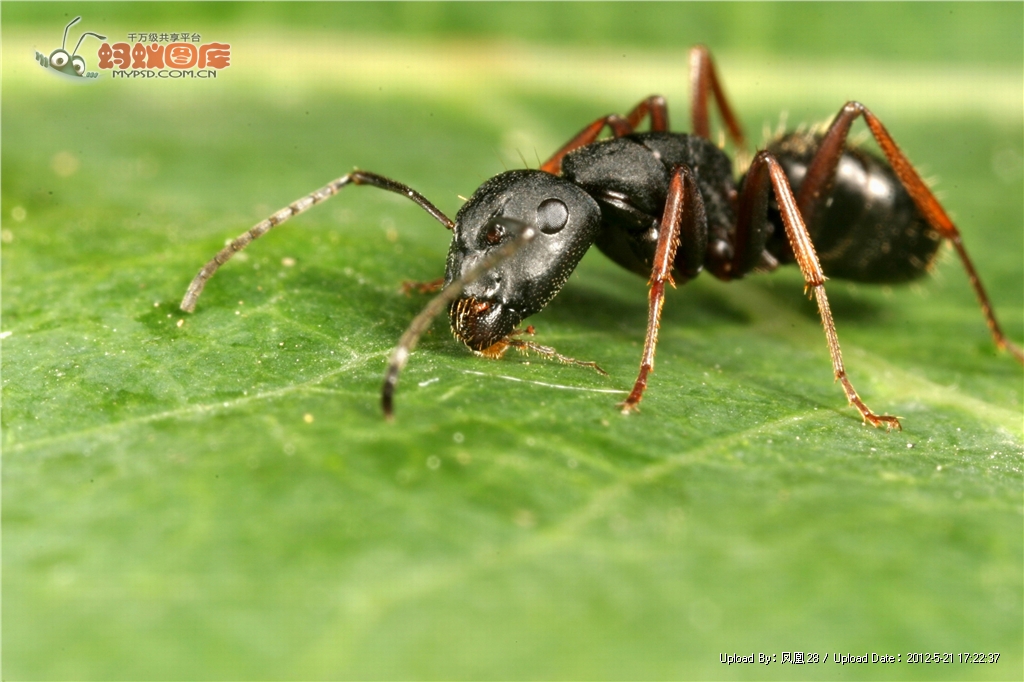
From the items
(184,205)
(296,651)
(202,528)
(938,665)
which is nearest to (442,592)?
(296,651)

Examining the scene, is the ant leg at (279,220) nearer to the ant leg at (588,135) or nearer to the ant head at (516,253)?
the ant head at (516,253)

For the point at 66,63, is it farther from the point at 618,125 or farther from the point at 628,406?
the point at 628,406

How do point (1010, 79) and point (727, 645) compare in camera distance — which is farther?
point (1010, 79)

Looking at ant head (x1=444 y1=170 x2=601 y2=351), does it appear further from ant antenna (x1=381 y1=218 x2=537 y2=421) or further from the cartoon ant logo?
the cartoon ant logo

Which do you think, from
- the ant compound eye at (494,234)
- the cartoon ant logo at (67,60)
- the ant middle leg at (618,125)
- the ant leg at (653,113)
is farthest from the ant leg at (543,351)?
the cartoon ant logo at (67,60)

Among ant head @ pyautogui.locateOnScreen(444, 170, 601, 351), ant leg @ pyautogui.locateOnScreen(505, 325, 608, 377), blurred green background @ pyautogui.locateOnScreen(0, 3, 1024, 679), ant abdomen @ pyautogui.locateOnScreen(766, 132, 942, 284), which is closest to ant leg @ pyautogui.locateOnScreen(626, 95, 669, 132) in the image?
ant abdomen @ pyautogui.locateOnScreen(766, 132, 942, 284)

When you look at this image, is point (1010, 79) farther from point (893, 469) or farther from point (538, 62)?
point (893, 469)

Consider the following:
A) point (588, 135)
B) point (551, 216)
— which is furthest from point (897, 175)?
point (551, 216)
